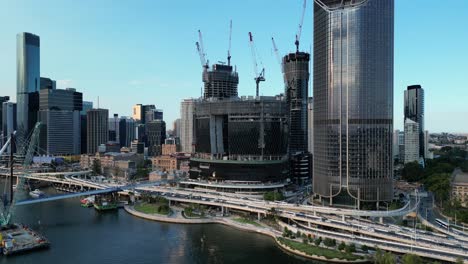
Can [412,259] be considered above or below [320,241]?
above

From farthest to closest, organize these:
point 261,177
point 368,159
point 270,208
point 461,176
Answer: point 261,177, point 461,176, point 368,159, point 270,208

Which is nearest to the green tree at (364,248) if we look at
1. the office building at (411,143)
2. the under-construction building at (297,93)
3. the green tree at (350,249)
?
the green tree at (350,249)

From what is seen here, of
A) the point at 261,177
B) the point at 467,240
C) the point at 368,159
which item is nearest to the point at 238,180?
the point at 261,177

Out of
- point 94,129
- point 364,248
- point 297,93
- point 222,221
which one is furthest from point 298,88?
point 94,129

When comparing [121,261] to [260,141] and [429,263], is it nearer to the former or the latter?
[429,263]

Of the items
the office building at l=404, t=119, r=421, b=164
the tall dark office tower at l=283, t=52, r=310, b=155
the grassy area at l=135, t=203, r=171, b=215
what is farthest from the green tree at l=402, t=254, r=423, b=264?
the office building at l=404, t=119, r=421, b=164

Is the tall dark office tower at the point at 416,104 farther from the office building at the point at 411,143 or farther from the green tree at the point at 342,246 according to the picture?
the green tree at the point at 342,246

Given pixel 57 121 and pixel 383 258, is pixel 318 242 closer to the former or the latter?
pixel 383 258
